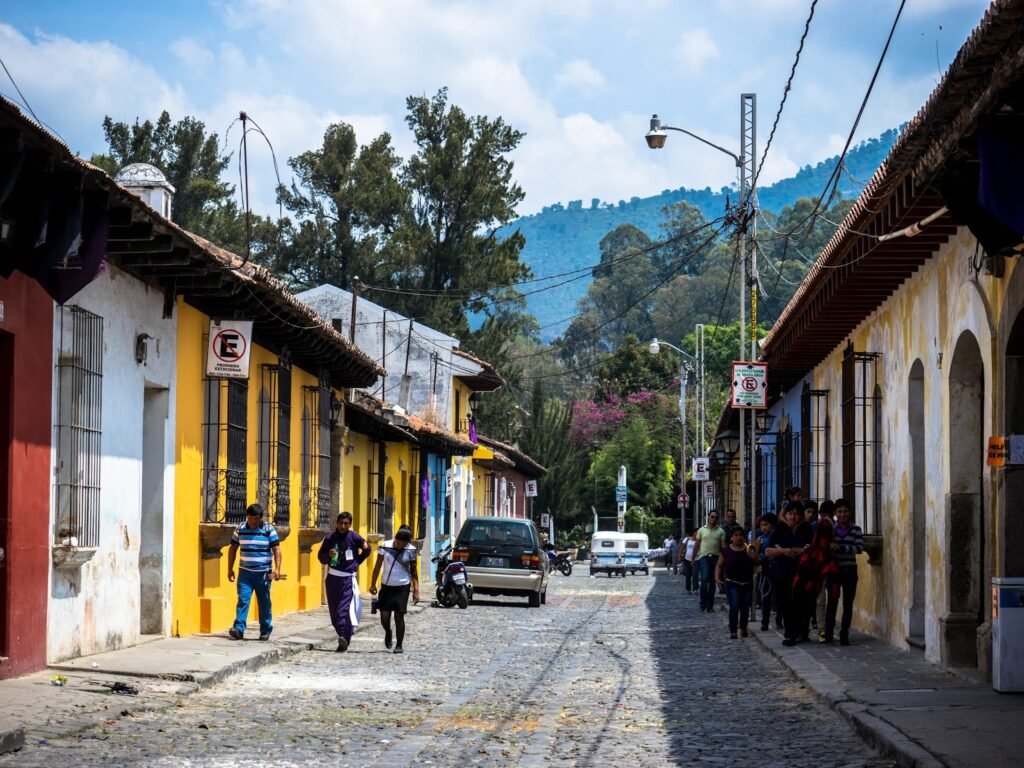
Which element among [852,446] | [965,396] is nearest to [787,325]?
[852,446]

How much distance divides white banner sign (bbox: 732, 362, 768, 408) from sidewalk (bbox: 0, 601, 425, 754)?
7.84 meters

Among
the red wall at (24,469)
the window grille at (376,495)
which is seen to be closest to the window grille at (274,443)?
the red wall at (24,469)

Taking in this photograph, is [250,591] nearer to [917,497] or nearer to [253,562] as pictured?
[253,562]

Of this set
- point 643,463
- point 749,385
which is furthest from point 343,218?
point 749,385

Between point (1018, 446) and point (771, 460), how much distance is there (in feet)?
74.5

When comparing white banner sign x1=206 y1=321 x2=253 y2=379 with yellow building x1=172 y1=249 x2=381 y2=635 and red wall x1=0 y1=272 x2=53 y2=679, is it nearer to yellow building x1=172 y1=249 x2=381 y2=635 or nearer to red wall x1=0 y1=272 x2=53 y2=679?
yellow building x1=172 y1=249 x2=381 y2=635

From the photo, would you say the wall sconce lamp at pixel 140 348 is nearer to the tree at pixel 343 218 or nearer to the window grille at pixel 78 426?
the window grille at pixel 78 426

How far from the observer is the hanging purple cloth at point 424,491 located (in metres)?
40.7

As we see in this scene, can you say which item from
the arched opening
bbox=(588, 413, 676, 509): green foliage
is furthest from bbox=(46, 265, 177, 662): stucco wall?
bbox=(588, 413, 676, 509): green foliage

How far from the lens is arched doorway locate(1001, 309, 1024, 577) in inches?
492

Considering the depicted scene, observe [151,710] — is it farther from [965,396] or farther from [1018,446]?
[965,396]

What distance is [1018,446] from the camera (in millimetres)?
12352

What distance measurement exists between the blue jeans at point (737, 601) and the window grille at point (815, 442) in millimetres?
3984

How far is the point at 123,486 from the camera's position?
1582 cm
